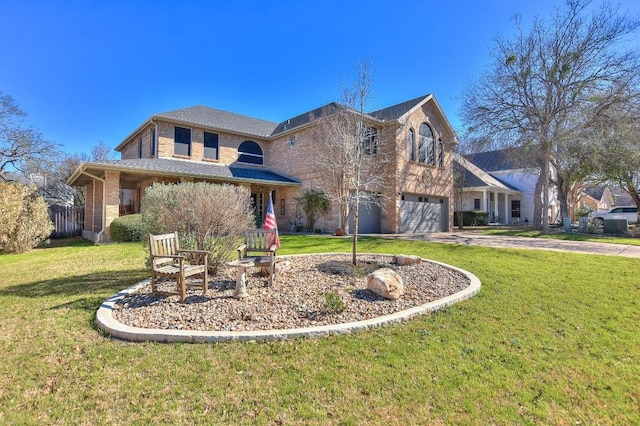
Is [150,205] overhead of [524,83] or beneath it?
beneath

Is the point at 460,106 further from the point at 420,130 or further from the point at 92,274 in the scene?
the point at 92,274

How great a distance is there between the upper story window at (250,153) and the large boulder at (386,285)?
1696 centimetres

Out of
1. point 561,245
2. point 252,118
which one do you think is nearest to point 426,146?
point 561,245

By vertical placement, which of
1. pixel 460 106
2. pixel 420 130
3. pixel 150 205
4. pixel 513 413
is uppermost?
pixel 460 106

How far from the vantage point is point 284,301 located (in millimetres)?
4922

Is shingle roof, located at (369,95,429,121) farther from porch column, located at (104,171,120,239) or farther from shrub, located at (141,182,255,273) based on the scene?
porch column, located at (104,171,120,239)

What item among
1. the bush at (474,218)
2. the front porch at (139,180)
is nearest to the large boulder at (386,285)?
the front porch at (139,180)

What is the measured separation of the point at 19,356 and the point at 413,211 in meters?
18.9

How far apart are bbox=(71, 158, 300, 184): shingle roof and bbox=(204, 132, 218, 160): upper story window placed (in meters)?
0.71

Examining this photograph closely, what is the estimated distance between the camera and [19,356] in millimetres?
3354

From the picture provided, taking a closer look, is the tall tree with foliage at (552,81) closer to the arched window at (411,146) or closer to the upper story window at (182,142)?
the arched window at (411,146)

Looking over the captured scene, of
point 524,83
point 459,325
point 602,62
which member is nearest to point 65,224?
point 459,325

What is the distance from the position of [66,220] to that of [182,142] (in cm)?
841

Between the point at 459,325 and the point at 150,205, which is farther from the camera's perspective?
the point at 150,205
